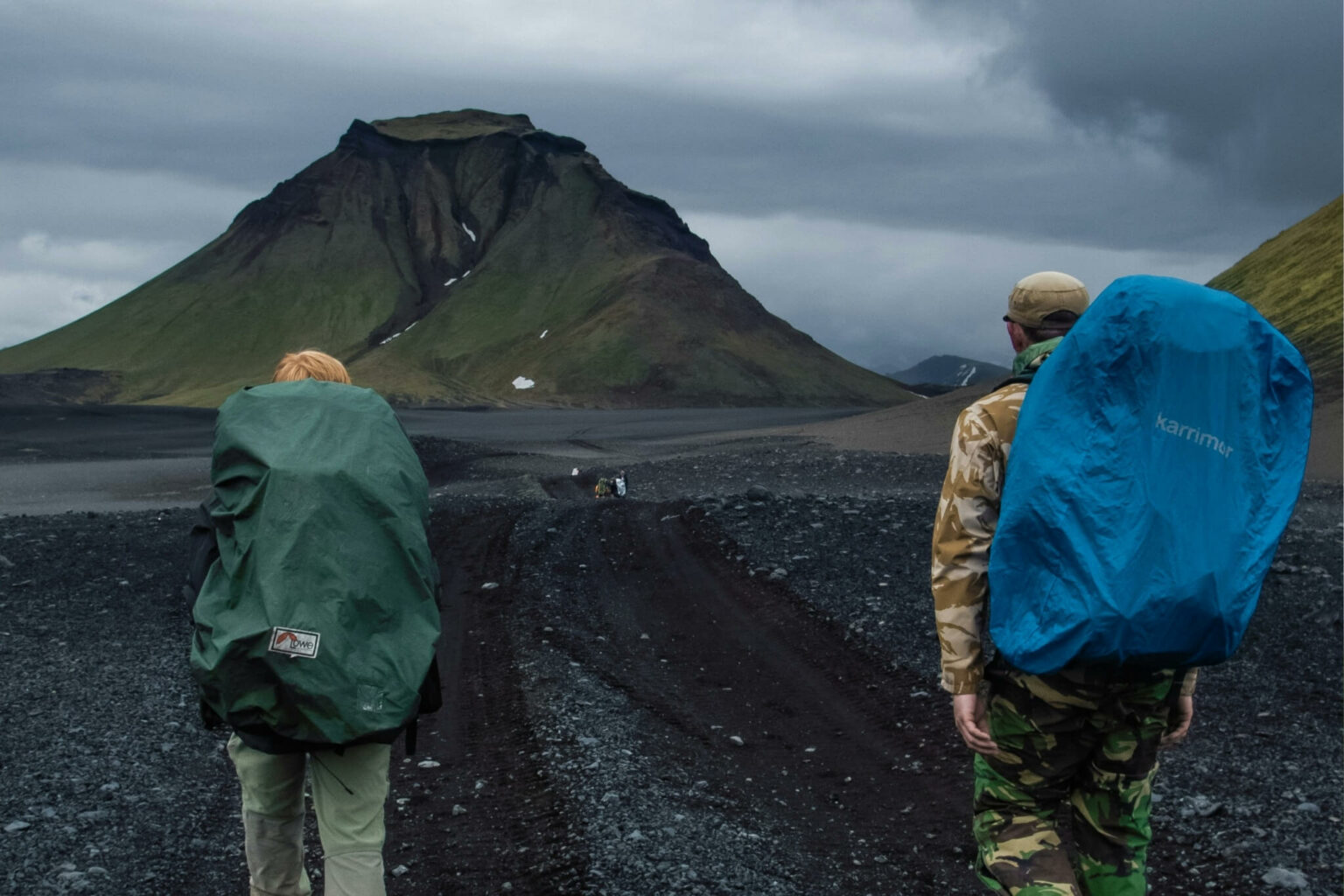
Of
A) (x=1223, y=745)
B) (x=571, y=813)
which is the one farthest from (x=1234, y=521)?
(x=1223, y=745)

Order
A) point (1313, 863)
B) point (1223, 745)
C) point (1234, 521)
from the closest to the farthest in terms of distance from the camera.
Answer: point (1234, 521) → point (1313, 863) → point (1223, 745)

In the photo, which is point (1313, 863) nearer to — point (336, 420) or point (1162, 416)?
point (1162, 416)

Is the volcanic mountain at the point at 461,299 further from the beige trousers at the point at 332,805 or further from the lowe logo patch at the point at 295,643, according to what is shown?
the lowe logo patch at the point at 295,643

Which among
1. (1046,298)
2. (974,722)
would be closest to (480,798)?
(974,722)

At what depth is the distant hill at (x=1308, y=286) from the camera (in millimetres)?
31695

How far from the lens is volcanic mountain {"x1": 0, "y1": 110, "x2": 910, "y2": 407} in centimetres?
12644

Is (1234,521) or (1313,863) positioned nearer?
(1234,521)

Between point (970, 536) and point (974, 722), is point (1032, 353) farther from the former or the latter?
point (974, 722)

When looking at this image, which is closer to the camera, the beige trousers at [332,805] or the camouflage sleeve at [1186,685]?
the camouflage sleeve at [1186,685]

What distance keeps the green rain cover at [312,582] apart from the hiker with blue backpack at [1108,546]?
1464 mm

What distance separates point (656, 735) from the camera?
737 cm

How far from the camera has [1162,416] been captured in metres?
2.90

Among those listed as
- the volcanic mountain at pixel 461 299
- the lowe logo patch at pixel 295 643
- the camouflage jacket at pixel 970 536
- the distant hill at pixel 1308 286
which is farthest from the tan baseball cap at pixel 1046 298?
the volcanic mountain at pixel 461 299

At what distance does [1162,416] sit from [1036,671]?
→ 688 mm
